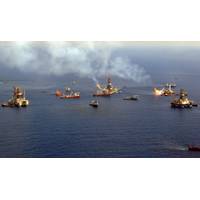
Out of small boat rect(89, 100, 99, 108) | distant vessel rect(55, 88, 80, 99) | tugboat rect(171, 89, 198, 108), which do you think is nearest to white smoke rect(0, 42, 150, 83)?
distant vessel rect(55, 88, 80, 99)

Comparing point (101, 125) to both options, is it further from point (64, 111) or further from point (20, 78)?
point (20, 78)

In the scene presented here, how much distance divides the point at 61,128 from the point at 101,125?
418 cm

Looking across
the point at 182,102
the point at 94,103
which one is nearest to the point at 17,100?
the point at 94,103

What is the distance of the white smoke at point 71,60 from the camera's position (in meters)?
55.1

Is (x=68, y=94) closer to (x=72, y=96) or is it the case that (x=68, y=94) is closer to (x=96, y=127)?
(x=72, y=96)

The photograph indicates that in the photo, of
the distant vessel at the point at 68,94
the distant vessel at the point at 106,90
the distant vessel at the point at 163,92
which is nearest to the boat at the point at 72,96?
the distant vessel at the point at 68,94

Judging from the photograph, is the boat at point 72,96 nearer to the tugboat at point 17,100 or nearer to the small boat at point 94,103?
the small boat at point 94,103

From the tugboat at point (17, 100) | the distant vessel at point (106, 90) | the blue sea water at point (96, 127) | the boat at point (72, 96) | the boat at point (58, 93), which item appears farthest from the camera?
the distant vessel at point (106, 90)

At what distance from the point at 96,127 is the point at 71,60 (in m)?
16.3

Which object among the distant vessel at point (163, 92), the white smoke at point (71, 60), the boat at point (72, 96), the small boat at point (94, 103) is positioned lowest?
the small boat at point (94, 103)

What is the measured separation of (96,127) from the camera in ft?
163

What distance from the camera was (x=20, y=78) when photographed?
193ft

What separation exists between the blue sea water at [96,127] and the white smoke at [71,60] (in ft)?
10.2
